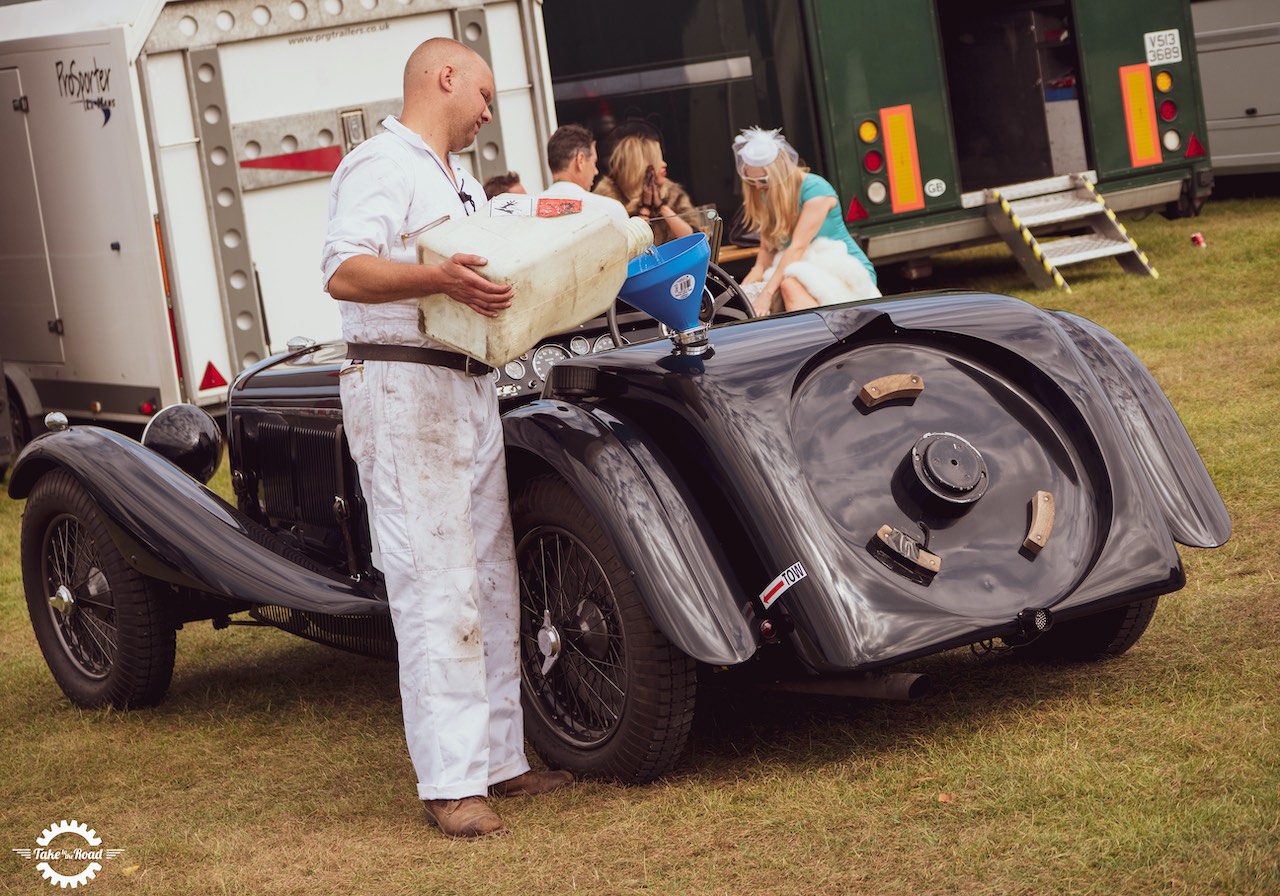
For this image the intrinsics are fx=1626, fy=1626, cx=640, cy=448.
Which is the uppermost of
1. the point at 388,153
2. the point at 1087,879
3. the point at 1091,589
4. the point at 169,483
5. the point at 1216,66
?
the point at 1216,66

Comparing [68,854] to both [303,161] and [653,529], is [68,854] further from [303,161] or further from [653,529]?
[303,161]

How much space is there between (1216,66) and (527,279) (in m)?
13.3

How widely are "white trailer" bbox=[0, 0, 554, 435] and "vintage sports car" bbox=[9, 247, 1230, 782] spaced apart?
429 cm

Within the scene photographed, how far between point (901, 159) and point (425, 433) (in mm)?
8311

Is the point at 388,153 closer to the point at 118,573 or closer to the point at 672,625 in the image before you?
the point at 672,625

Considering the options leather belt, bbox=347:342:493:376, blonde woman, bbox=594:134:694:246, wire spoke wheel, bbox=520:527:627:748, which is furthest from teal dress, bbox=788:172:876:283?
leather belt, bbox=347:342:493:376

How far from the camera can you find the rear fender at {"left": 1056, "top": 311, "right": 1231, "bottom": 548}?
13.7ft

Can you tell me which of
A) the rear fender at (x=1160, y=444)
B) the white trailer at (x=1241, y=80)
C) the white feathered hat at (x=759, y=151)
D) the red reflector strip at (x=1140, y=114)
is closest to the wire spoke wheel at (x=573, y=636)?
the rear fender at (x=1160, y=444)

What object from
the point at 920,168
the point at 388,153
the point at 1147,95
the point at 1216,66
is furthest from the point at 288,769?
the point at 1216,66

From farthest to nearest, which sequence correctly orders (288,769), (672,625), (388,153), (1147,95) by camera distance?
(1147,95) < (288,769) < (388,153) < (672,625)

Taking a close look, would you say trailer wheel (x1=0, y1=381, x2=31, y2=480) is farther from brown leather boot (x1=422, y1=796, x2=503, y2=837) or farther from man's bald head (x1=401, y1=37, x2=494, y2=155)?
brown leather boot (x1=422, y1=796, x2=503, y2=837)

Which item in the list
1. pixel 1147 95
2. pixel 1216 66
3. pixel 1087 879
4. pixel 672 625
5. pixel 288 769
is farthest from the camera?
pixel 1216 66

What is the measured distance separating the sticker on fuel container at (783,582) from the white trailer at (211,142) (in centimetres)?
553

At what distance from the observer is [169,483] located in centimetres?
525
